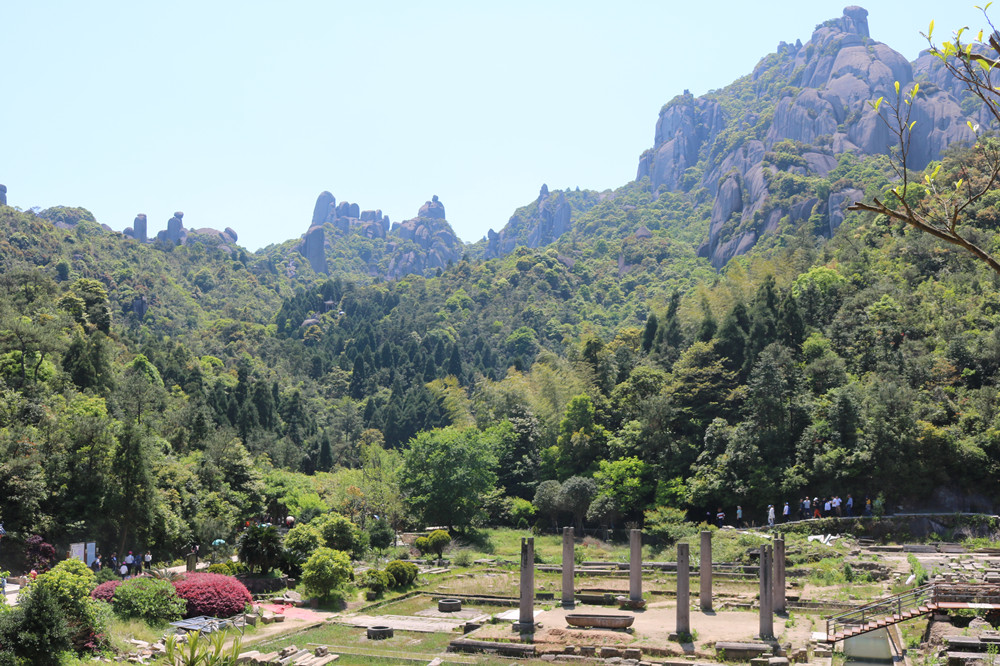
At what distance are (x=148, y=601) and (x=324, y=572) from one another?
6455 millimetres

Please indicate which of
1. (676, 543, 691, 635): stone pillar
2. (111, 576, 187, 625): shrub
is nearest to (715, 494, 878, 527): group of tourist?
(676, 543, 691, 635): stone pillar

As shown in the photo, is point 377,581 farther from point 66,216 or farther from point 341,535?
point 66,216

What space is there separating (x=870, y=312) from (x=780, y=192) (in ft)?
232

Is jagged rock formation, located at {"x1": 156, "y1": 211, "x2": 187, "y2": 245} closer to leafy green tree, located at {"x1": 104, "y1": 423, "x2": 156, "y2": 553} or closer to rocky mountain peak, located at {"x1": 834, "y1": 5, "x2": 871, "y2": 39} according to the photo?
rocky mountain peak, located at {"x1": 834, "y1": 5, "x2": 871, "y2": 39}

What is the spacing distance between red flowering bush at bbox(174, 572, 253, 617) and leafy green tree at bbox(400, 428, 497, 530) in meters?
20.6

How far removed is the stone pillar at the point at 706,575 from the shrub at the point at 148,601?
1587 cm

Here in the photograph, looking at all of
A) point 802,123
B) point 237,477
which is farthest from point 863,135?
point 237,477

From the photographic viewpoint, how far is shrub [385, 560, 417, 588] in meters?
32.3

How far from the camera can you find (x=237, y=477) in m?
44.5

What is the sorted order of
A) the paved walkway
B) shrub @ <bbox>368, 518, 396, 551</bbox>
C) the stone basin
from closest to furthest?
the stone basin, the paved walkway, shrub @ <bbox>368, 518, 396, 551</bbox>

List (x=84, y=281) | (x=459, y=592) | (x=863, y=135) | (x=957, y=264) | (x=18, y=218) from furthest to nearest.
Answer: (x=863, y=135)
(x=18, y=218)
(x=84, y=281)
(x=957, y=264)
(x=459, y=592)

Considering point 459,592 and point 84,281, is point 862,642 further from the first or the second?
point 84,281

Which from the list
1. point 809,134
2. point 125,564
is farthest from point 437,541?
point 809,134

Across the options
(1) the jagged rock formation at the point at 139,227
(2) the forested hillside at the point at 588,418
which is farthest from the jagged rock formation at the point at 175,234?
(2) the forested hillside at the point at 588,418
